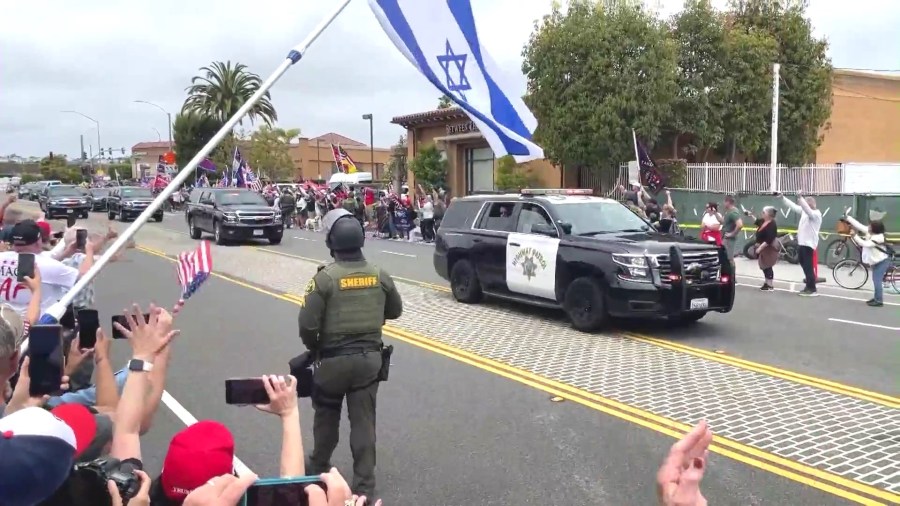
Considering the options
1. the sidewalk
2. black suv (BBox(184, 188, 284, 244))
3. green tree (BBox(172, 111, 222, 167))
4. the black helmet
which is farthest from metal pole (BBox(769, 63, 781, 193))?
green tree (BBox(172, 111, 222, 167))

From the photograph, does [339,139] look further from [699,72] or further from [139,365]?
[139,365]

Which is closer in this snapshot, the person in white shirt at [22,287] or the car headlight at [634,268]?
the person in white shirt at [22,287]

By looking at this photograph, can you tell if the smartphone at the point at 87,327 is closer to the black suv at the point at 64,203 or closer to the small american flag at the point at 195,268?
the small american flag at the point at 195,268

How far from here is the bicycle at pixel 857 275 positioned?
14852mm

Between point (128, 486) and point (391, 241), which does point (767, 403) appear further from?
point (391, 241)

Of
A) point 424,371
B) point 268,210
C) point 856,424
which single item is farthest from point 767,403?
point 268,210

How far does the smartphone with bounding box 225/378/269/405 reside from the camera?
127 inches

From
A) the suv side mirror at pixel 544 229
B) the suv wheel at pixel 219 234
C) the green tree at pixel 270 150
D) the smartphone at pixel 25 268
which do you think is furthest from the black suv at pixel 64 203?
the smartphone at pixel 25 268

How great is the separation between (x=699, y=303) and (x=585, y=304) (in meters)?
1.45

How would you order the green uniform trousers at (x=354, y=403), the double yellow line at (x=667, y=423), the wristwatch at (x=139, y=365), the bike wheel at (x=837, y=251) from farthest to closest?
1. the bike wheel at (x=837, y=251)
2. the double yellow line at (x=667, y=423)
3. the green uniform trousers at (x=354, y=403)
4. the wristwatch at (x=139, y=365)

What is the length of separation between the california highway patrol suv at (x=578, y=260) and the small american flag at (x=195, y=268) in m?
6.79

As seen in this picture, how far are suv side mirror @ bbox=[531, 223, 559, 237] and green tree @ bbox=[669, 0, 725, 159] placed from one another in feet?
58.2

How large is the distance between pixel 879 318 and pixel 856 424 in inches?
235

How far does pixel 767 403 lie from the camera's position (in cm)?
709
